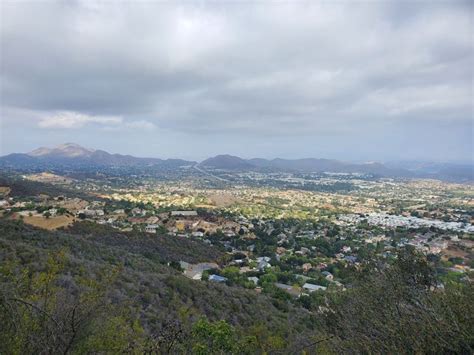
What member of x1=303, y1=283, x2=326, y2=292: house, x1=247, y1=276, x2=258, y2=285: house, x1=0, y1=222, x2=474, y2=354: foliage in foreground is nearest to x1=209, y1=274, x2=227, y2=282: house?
x1=247, y1=276, x2=258, y2=285: house

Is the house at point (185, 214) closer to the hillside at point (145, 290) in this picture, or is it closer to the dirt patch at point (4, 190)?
the dirt patch at point (4, 190)

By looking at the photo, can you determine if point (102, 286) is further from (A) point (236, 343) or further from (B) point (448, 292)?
(B) point (448, 292)

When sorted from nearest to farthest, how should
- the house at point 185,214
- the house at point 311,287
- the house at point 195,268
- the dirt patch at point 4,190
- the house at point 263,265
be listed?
the house at point 311,287, the house at point 195,268, the house at point 263,265, the dirt patch at point 4,190, the house at point 185,214

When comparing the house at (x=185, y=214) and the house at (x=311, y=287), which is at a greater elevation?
the house at (x=185, y=214)

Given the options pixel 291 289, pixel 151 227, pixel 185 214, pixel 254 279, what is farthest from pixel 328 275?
pixel 185 214

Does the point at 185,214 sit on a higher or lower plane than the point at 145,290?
lower

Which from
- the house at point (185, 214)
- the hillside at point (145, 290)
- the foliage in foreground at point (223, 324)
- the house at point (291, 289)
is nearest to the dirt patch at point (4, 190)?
the house at point (185, 214)

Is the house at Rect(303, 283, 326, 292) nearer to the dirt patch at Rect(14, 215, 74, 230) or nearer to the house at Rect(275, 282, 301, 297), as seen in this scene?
the house at Rect(275, 282, 301, 297)

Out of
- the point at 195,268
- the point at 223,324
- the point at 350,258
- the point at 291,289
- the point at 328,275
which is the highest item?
the point at 223,324

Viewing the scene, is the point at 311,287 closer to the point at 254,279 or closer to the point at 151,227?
the point at 254,279

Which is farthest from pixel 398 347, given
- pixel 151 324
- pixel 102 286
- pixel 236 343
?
pixel 151 324

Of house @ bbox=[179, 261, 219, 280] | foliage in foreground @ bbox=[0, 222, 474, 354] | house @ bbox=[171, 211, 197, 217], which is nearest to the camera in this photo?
foliage in foreground @ bbox=[0, 222, 474, 354]
